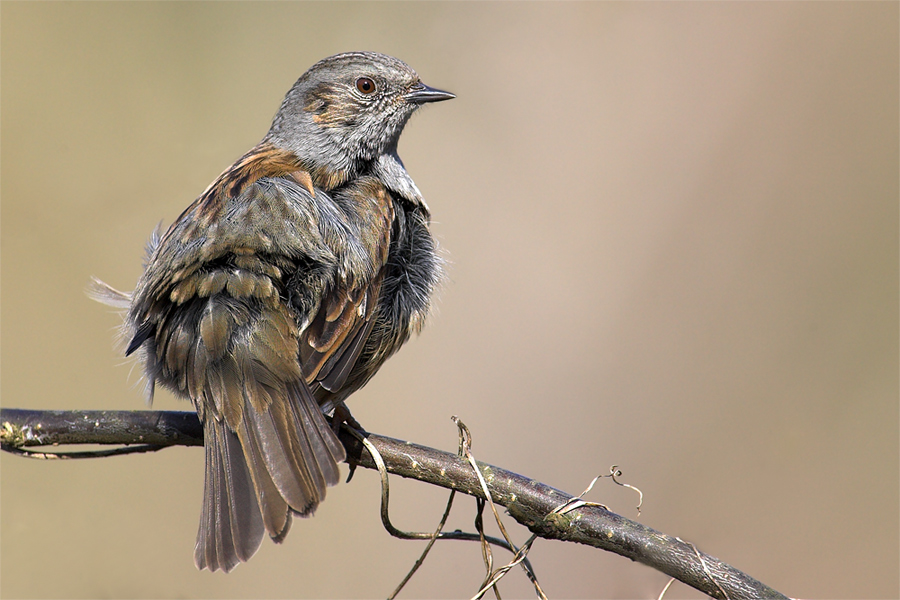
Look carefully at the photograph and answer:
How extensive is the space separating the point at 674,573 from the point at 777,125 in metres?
5.90

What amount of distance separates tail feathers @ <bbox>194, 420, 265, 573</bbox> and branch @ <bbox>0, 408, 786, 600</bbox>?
18 cm

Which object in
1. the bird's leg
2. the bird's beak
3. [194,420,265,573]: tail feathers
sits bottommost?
[194,420,265,573]: tail feathers

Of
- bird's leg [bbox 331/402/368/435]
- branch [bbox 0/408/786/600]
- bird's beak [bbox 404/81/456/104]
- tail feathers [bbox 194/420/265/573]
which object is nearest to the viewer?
branch [bbox 0/408/786/600]

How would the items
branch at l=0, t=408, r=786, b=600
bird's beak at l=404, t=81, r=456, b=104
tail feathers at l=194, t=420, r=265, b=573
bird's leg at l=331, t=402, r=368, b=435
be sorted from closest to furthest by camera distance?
branch at l=0, t=408, r=786, b=600
tail feathers at l=194, t=420, r=265, b=573
bird's leg at l=331, t=402, r=368, b=435
bird's beak at l=404, t=81, r=456, b=104

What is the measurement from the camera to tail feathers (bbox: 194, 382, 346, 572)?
266cm

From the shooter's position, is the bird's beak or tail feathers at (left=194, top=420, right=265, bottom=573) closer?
tail feathers at (left=194, top=420, right=265, bottom=573)

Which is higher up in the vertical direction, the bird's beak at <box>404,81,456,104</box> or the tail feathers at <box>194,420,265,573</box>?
the bird's beak at <box>404,81,456,104</box>

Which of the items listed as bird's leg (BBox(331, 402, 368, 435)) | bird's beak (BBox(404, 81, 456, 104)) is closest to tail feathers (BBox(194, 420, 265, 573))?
bird's leg (BBox(331, 402, 368, 435))

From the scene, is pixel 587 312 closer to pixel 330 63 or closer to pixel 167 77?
pixel 330 63

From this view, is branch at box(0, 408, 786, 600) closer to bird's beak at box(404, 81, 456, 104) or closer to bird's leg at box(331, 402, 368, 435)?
bird's leg at box(331, 402, 368, 435)

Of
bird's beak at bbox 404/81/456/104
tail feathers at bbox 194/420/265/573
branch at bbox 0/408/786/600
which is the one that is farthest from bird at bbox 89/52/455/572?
bird's beak at bbox 404/81/456/104

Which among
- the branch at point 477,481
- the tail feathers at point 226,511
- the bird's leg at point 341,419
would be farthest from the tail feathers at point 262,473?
the bird's leg at point 341,419

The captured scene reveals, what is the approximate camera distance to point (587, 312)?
22.1 feet

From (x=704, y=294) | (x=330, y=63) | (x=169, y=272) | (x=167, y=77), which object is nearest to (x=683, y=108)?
(x=704, y=294)
